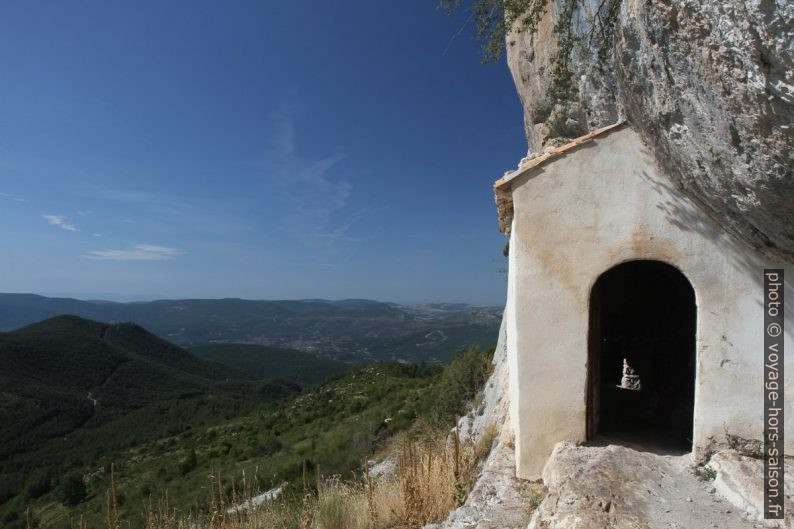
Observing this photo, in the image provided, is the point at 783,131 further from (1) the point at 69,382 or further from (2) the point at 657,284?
(1) the point at 69,382

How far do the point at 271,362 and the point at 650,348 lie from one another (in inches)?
5607

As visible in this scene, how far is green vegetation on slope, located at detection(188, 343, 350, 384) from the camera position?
126 metres

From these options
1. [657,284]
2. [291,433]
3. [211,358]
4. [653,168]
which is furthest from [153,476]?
[211,358]

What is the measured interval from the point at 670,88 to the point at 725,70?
74 cm

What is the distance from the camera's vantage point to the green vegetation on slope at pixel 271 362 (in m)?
126

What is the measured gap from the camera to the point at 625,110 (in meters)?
4.48

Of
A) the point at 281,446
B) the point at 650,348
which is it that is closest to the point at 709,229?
the point at 650,348

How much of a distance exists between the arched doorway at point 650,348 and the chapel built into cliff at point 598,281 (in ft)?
2.42

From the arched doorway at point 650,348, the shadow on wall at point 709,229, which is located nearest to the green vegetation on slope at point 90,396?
the arched doorway at point 650,348

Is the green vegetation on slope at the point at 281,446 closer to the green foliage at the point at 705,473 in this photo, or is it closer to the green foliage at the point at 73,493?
the green foliage at the point at 73,493

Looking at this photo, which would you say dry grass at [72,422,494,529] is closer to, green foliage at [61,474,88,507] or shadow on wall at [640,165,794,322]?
shadow on wall at [640,165,794,322]

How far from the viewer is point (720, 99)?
2.92 m

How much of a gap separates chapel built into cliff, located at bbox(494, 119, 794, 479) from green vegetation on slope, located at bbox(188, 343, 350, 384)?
382 ft

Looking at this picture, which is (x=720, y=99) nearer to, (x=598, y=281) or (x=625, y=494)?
(x=598, y=281)
